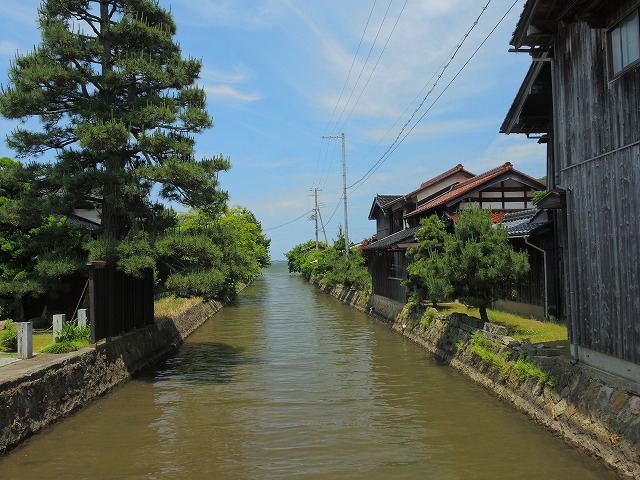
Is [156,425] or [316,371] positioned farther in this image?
[316,371]

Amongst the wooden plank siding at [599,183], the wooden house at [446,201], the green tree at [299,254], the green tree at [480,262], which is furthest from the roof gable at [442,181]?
the green tree at [299,254]

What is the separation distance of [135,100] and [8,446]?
962 centimetres

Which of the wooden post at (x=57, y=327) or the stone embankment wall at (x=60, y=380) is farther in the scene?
the wooden post at (x=57, y=327)

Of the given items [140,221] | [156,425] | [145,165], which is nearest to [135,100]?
[145,165]

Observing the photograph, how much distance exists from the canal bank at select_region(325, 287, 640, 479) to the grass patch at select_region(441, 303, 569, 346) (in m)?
1.03

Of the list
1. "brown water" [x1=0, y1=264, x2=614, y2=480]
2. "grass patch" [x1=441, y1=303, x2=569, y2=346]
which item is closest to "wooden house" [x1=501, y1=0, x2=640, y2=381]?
"brown water" [x1=0, y1=264, x2=614, y2=480]

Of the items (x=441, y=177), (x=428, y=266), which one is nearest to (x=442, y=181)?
(x=441, y=177)

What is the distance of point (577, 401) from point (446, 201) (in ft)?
56.6

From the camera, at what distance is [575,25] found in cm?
997

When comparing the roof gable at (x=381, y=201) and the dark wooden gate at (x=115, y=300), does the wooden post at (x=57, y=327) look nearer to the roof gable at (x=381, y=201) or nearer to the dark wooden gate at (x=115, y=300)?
the dark wooden gate at (x=115, y=300)

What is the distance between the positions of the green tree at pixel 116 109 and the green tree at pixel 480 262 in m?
7.15

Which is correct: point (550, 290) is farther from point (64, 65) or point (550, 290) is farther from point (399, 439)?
point (64, 65)

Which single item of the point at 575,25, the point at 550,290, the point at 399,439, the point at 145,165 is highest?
the point at 575,25

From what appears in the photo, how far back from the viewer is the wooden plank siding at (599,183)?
8172 mm
